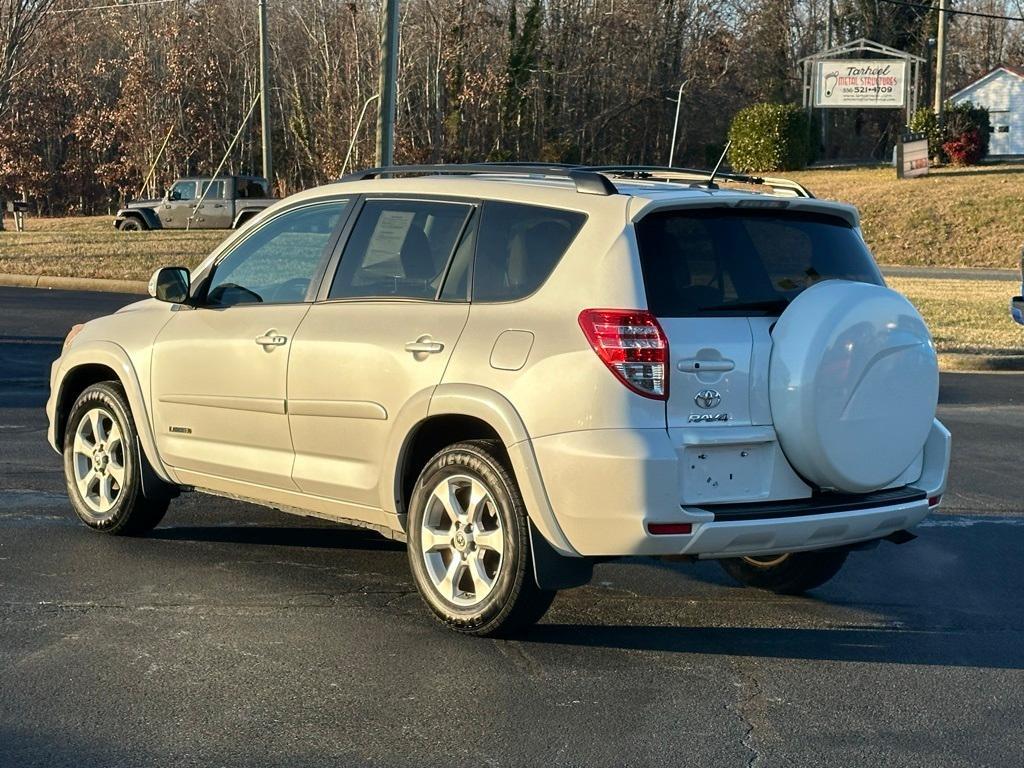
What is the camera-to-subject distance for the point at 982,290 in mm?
25234

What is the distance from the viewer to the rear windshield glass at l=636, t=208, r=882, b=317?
5.27 meters

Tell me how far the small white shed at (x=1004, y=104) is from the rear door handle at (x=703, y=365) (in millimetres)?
55589

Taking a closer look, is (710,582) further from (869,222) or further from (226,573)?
(869,222)

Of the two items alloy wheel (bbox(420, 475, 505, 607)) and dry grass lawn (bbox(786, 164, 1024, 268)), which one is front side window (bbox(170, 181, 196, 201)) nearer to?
dry grass lawn (bbox(786, 164, 1024, 268))

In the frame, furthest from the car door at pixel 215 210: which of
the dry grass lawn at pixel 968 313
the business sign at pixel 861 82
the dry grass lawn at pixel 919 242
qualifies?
the business sign at pixel 861 82

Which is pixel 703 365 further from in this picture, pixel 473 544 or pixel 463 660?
pixel 463 660

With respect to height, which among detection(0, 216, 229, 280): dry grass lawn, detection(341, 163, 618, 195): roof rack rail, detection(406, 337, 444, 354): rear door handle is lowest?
detection(0, 216, 229, 280): dry grass lawn

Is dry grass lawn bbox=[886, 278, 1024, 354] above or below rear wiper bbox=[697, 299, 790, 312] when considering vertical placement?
below

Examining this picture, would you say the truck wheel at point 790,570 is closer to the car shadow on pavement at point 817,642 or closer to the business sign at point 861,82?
the car shadow on pavement at point 817,642

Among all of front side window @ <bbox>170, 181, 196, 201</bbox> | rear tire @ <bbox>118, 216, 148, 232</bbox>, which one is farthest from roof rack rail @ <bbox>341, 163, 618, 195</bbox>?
front side window @ <bbox>170, 181, 196, 201</bbox>

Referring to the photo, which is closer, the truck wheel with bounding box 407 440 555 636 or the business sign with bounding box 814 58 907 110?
the truck wheel with bounding box 407 440 555 636

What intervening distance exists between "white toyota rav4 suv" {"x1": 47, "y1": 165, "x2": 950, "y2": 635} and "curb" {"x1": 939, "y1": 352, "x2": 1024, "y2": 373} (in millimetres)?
10158

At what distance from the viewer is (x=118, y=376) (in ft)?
23.6

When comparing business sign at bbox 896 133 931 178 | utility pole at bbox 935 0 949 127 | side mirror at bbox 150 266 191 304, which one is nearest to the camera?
side mirror at bbox 150 266 191 304
